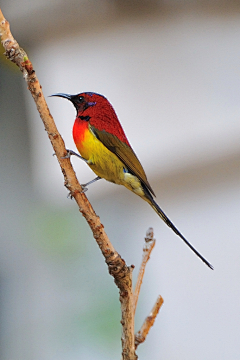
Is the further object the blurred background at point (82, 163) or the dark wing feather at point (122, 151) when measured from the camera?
the blurred background at point (82, 163)

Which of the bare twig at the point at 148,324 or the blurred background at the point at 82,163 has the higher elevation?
the blurred background at the point at 82,163

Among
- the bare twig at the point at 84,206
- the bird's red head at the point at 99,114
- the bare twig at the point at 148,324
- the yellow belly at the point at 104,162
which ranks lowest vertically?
the bare twig at the point at 148,324

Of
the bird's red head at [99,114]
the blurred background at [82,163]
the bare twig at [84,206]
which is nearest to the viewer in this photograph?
the bare twig at [84,206]

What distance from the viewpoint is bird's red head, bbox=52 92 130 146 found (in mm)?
839

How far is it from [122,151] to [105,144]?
5 cm

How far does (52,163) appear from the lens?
2.32 m

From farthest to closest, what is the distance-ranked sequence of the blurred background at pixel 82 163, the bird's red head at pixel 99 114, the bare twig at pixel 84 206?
the blurred background at pixel 82 163 → the bird's red head at pixel 99 114 → the bare twig at pixel 84 206

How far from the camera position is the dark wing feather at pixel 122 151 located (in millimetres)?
840

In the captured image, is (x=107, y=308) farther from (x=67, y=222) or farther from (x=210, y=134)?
(x=210, y=134)

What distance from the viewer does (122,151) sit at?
891mm

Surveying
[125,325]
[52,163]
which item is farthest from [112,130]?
[52,163]

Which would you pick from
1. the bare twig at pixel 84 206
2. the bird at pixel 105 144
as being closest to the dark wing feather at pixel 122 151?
the bird at pixel 105 144

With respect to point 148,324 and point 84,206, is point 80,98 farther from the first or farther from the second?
point 148,324

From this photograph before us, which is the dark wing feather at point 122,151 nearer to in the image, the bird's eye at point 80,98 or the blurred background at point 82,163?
the bird's eye at point 80,98
